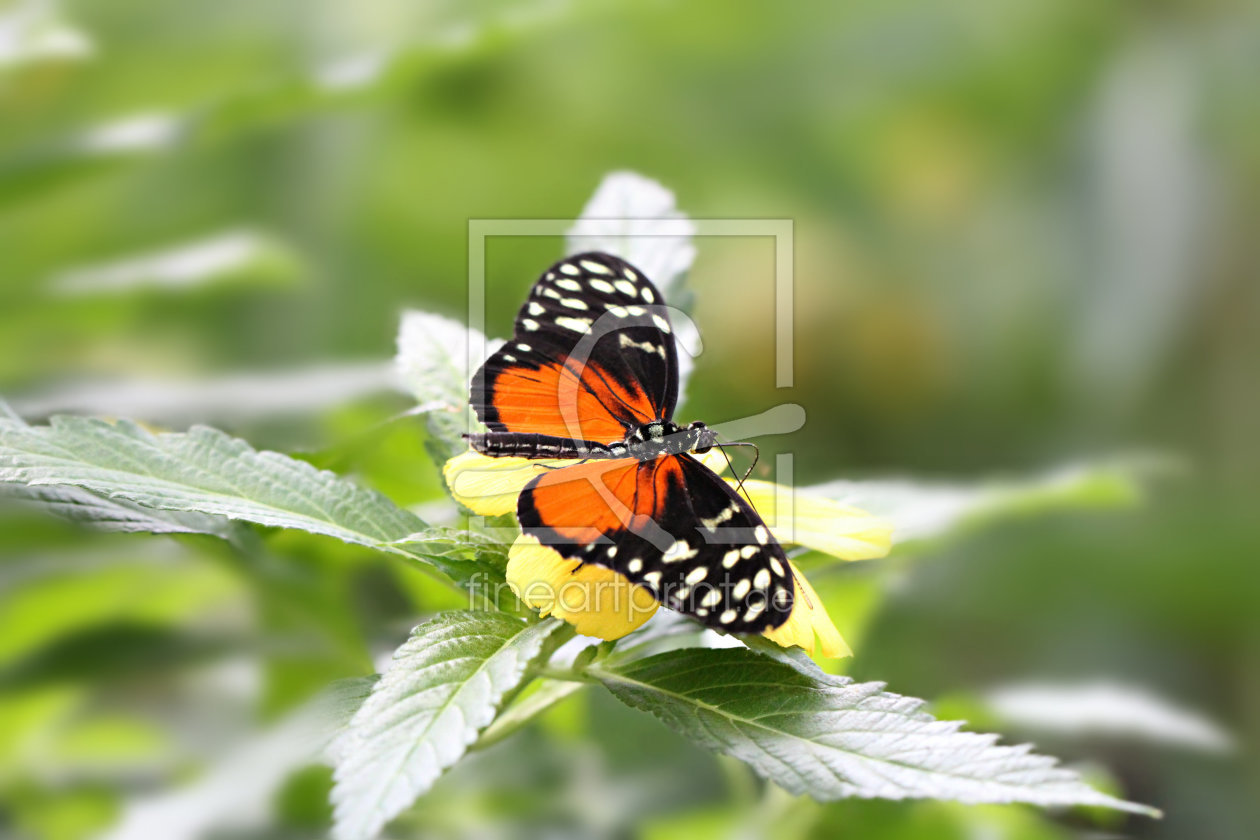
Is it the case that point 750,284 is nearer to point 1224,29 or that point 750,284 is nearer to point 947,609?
point 947,609

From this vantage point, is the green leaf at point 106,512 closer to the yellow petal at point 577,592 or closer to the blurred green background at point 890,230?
the yellow petal at point 577,592

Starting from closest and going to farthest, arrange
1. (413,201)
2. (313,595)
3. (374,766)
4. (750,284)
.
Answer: (374,766) → (313,595) → (750,284) → (413,201)

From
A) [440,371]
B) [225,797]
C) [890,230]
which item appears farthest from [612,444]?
[890,230]

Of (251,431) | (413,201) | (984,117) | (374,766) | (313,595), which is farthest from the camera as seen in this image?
(984,117)

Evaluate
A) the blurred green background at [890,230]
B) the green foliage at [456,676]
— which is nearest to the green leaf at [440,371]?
the green foliage at [456,676]

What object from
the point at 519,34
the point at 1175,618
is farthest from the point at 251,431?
the point at 1175,618

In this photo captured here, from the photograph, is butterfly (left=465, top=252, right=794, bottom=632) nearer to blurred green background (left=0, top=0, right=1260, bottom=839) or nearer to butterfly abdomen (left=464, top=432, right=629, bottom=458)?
butterfly abdomen (left=464, top=432, right=629, bottom=458)
